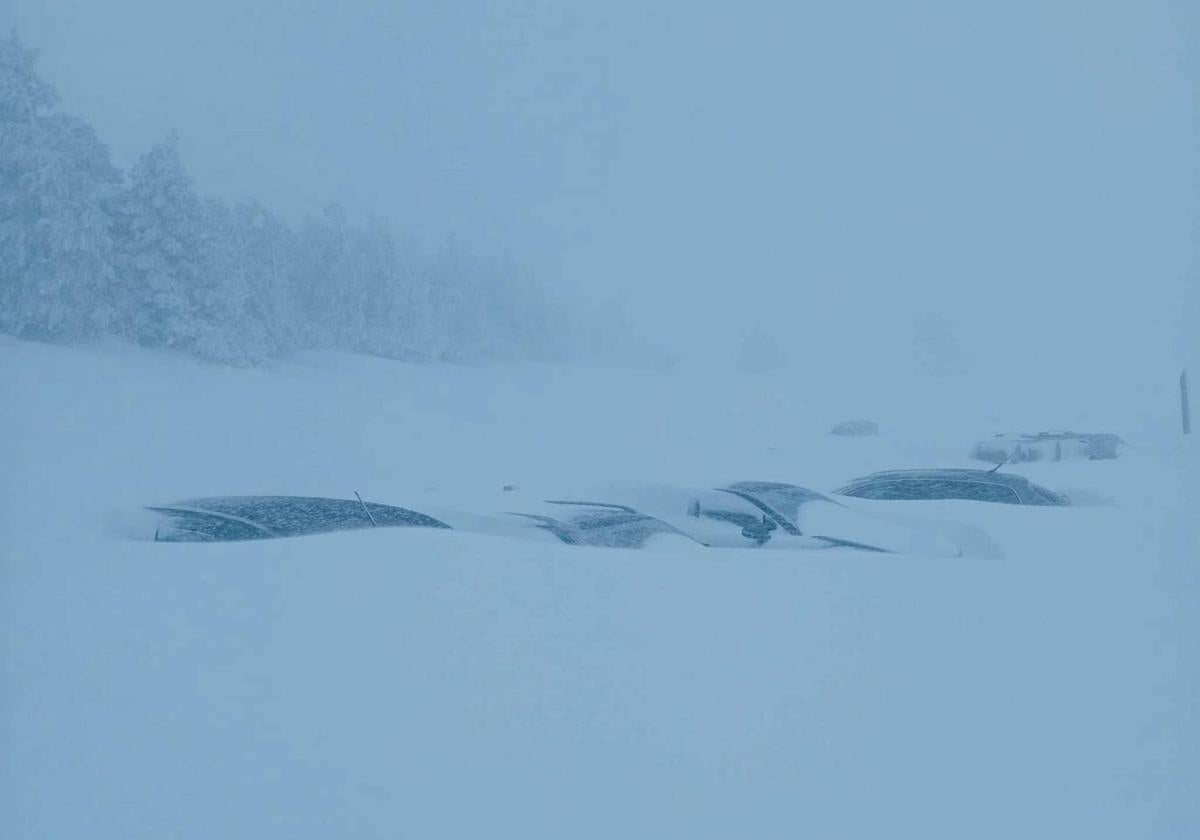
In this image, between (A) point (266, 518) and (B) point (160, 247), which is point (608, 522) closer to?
(A) point (266, 518)

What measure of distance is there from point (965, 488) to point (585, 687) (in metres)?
7.75

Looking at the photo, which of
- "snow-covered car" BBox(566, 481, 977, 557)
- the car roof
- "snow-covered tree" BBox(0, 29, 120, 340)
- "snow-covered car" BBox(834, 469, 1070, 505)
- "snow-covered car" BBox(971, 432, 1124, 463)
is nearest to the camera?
"snow-covered car" BBox(566, 481, 977, 557)

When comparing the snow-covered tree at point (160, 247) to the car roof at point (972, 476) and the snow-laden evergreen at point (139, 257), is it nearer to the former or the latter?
the snow-laden evergreen at point (139, 257)

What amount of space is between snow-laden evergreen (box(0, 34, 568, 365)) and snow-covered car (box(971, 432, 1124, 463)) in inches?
547

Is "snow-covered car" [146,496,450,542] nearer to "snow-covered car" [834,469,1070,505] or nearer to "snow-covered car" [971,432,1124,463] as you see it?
"snow-covered car" [834,469,1070,505]

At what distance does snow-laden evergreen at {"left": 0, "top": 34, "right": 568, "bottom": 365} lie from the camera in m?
13.0

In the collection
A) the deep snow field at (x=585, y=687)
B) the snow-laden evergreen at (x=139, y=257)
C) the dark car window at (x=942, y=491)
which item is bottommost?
the deep snow field at (x=585, y=687)

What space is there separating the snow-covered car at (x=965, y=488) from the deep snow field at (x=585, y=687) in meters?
3.04

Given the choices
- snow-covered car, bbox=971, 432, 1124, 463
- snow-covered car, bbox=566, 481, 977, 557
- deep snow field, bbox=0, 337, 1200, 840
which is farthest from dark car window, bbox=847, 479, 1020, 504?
snow-covered car, bbox=971, 432, 1124, 463

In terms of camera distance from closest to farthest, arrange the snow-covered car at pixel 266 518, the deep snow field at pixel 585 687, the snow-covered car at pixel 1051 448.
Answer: the deep snow field at pixel 585 687, the snow-covered car at pixel 266 518, the snow-covered car at pixel 1051 448

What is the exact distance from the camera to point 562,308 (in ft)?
116

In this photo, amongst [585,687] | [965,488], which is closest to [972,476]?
[965,488]

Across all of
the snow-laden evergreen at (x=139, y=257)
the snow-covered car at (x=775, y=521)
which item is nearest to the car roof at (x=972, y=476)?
the snow-covered car at (x=775, y=521)

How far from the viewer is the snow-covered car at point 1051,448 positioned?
45.1ft
